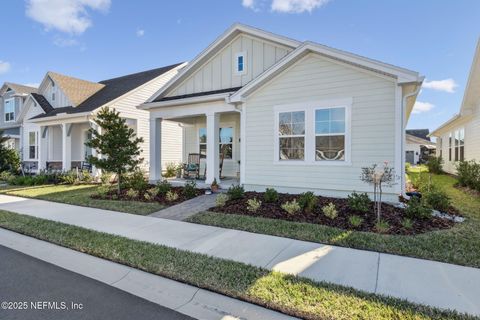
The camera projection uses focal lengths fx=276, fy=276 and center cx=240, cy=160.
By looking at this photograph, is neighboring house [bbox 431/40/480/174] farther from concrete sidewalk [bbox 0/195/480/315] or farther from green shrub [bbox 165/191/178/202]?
green shrub [bbox 165/191/178/202]

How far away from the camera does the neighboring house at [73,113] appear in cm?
1608

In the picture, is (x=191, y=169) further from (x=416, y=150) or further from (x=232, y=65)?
(x=416, y=150)

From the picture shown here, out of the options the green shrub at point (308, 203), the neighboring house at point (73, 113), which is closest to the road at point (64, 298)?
the green shrub at point (308, 203)

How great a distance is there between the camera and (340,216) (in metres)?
6.52

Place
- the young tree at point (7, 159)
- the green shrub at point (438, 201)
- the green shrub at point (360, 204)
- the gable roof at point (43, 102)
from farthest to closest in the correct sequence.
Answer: the gable roof at point (43, 102), the young tree at point (7, 159), the green shrub at point (438, 201), the green shrub at point (360, 204)

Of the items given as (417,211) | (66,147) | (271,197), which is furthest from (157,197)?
(66,147)

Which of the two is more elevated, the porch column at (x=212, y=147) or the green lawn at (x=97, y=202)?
the porch column at (x=212, y=147)

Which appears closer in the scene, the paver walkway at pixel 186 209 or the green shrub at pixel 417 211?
the green shrub at pixel 417 211

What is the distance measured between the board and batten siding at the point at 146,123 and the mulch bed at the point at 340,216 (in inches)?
385

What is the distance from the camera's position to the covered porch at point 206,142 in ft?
34.5

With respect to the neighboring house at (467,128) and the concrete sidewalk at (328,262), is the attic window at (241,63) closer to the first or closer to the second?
the concrete sidewalk at (328,262)

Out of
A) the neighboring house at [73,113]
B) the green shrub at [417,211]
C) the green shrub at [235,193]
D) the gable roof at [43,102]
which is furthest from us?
the gable roof at [43,102]

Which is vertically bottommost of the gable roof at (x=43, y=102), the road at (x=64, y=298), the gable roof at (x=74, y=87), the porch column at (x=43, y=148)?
the road at (x=64, y=298)

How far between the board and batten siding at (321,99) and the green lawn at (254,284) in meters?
4.94
